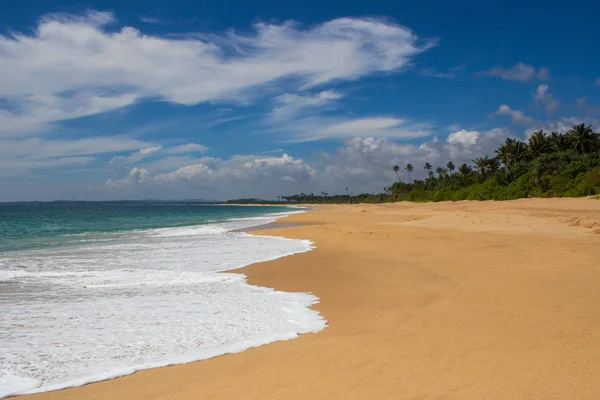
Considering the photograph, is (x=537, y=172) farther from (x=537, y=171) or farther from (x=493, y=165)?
(x=493, y=165)

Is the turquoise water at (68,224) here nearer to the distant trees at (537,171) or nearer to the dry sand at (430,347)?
the dry sand at (430,347)

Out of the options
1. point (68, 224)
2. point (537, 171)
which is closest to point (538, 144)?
point (537, 171)

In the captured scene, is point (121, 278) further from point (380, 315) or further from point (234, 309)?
point (380, 315)

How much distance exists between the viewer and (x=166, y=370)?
18.1 feet

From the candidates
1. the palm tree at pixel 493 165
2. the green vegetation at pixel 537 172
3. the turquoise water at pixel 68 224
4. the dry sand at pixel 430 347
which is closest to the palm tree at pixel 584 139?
the green vegetation at pixel 537 172

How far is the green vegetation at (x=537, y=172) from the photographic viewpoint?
1911 inches

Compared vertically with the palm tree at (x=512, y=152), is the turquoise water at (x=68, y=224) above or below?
below

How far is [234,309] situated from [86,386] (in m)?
3.83

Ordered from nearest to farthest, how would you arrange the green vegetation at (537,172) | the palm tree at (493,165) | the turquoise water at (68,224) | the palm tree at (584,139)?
1. the turquoise water at (68,224)
2. the green vegetation at (537,172)
3. the palm tree at (584,139)
4. the palm tree at (493,165)

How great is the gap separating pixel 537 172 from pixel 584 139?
61.7 ft

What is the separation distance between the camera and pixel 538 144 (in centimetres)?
7525

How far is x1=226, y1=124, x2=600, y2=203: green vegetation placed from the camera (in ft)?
159

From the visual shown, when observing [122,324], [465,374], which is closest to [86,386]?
[122,324]

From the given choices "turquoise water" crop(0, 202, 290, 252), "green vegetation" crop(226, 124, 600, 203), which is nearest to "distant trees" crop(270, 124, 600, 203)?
"green vegetation" crop(226, 124, 600, 203)
